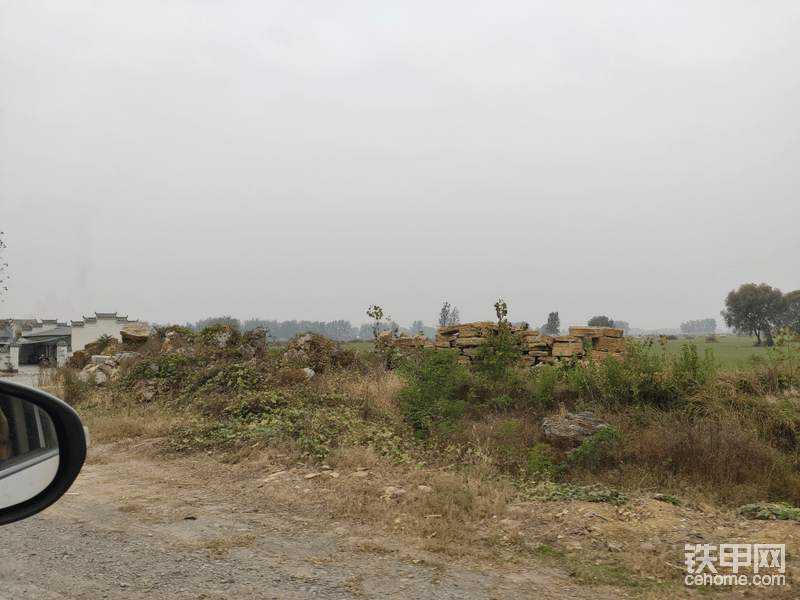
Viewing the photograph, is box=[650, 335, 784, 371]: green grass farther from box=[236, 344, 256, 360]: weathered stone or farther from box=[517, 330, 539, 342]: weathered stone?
box=[236, 344, 256, 360]: weathered stone

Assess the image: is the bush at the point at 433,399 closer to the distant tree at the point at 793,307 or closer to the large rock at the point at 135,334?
the large rock at the point at 135,334

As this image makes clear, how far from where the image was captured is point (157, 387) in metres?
12.7

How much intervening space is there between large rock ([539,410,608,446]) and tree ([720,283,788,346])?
222 ft

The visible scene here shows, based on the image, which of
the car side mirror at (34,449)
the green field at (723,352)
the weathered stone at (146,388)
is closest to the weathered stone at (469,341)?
the green field at (723,352)

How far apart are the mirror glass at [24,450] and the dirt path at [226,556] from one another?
216 centimetres

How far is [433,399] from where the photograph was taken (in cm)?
892

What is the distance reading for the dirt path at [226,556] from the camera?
3.71m

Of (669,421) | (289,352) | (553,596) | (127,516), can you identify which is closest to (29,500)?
(553,596)

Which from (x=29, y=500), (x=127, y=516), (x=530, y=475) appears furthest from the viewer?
(x=530, y=475)

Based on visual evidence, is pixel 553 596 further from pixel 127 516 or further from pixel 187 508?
pixel 127 516

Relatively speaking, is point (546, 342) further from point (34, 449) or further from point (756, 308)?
point (756, 308)

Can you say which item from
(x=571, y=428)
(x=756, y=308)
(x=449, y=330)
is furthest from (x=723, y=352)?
(x=756, y=308)

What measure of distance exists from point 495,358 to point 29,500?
9785 mm

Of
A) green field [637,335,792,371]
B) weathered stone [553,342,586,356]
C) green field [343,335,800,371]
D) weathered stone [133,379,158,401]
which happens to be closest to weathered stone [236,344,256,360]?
weathered stone [133,379,158,401]
